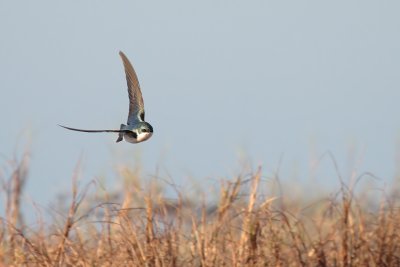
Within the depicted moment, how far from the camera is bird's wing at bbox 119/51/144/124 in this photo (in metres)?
1.97

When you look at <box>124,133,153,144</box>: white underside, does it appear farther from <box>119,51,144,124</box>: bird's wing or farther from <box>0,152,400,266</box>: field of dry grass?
<box>0,152,400,266</box>: field of dry grass

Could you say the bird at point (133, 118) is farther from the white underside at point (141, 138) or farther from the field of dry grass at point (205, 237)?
the field of dry grass at point (205, 237)

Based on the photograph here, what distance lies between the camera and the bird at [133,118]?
1.76m

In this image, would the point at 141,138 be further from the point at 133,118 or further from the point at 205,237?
the point at 205,237

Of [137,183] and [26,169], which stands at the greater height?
[26,169]

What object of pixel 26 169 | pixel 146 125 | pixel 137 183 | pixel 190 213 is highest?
pixel 26 169

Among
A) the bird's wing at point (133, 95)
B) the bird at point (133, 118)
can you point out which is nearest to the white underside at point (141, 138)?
the bird at point (133, 118)

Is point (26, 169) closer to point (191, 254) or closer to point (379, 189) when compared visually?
point (191, 254)

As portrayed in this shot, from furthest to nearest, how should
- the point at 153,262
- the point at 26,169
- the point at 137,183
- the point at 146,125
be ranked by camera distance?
the point at 26,169, the point at 137,183, the point at 153,262, the point at 146,125

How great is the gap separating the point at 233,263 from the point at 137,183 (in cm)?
100

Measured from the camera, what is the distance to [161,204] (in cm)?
371

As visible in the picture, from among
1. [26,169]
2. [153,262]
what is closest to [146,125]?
[153,262]

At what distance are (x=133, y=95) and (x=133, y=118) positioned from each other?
0.14 m

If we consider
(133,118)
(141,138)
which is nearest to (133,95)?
(133,118)
